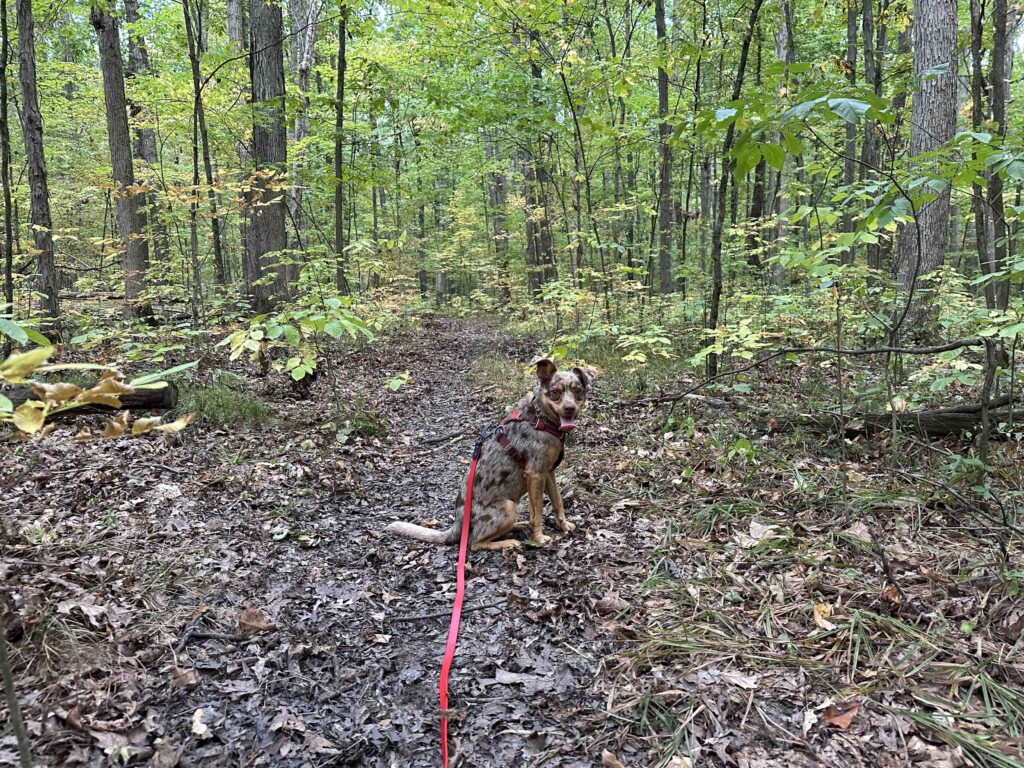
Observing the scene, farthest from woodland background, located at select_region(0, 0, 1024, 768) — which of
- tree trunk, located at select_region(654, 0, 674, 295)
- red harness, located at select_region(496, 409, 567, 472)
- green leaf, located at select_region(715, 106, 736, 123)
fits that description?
red harness, located at select_region(496, 409, 567, 472)

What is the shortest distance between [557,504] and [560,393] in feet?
3.50

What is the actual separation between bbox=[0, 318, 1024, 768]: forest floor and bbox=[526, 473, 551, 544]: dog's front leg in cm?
15

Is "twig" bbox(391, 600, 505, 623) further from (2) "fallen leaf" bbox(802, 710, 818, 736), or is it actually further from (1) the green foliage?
(1) the green foliage

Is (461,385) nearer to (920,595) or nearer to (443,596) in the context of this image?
(443,596)

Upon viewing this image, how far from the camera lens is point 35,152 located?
7.92 m

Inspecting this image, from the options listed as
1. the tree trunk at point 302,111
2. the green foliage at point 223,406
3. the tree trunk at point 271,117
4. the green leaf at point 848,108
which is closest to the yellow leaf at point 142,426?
the green leaf at point 848,108

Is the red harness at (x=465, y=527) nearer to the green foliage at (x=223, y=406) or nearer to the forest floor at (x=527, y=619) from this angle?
the forest floor at (x=527, y=619)

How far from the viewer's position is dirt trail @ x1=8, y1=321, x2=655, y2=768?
8.61 ft

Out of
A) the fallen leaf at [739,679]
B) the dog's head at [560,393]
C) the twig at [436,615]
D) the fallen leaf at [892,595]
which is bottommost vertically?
the twig at [436,615]

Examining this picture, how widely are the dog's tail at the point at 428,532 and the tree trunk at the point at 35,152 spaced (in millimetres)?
6149

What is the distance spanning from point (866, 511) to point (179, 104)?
1426cm

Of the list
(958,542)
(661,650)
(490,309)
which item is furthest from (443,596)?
(490,309)

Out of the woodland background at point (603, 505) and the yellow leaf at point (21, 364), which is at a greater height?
the yellow leaf at point (21, 364)

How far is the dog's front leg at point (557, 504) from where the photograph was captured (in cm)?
479
